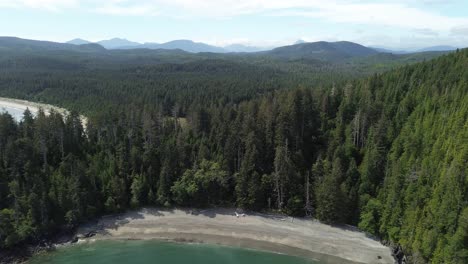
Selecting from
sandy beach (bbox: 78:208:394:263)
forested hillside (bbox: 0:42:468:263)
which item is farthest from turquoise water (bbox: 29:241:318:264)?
forested hillside (bbox: 0:42:468:263)

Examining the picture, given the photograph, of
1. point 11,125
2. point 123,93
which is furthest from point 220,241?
point 123,93

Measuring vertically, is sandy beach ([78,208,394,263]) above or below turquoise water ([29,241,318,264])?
above

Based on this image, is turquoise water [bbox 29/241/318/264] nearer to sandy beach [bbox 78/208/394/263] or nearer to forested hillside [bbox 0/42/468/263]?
sandy beach [bbox 78/208/394/263]

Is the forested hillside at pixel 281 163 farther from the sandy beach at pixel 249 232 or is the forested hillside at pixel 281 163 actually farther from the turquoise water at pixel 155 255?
the turquoise water at pixel 155 255

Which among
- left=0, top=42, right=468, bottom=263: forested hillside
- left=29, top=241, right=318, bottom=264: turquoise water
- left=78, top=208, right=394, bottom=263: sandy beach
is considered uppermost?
left=0, top=42, right=468, bottom=263: forested hillside

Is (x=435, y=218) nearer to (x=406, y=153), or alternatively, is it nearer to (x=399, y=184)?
(x=399, y=184)

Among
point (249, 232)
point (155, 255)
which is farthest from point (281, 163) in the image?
point (155, 255)
